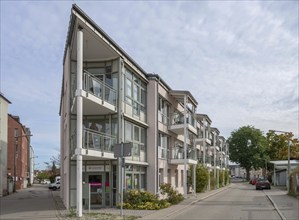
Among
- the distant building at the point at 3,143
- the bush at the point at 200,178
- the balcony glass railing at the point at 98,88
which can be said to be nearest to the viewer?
the balcony glass railing at the point at 98,88

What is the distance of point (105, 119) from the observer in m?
24.5

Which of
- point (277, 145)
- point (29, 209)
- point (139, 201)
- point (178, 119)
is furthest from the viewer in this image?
point (277, 145)

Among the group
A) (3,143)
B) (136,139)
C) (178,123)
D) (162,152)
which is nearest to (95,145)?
(136,139)

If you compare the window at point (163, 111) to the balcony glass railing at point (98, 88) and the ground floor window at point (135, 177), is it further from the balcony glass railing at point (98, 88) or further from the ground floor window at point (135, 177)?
the balcony glass railing at point (98, 88)

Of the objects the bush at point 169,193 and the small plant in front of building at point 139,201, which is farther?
the bush at point 169,193

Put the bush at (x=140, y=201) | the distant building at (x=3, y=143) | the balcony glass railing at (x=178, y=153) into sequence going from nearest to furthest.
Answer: the bush at (x=140, y=201)
the balcony glass railing at (x=178, y=153)
the distant building at (x=3, y=143)

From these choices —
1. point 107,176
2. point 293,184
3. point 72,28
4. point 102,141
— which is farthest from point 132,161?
point 293,184

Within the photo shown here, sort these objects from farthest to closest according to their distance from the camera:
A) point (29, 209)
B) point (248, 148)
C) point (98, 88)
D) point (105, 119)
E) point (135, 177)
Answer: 1. point (248, 148)
2. point (135, 177)
3. point (105, 119)
4. point (29, 209)
5. point (98, 88)

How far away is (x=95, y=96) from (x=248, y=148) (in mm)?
85319

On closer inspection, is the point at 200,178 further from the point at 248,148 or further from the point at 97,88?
the point at 248,148

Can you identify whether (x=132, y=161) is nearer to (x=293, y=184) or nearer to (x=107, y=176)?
(x=107, y=176)

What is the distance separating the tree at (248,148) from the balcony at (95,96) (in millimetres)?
80041

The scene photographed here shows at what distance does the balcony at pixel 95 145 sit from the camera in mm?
20553

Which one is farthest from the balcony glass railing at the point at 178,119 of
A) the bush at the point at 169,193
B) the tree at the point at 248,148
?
the tree at the point at 248,148
